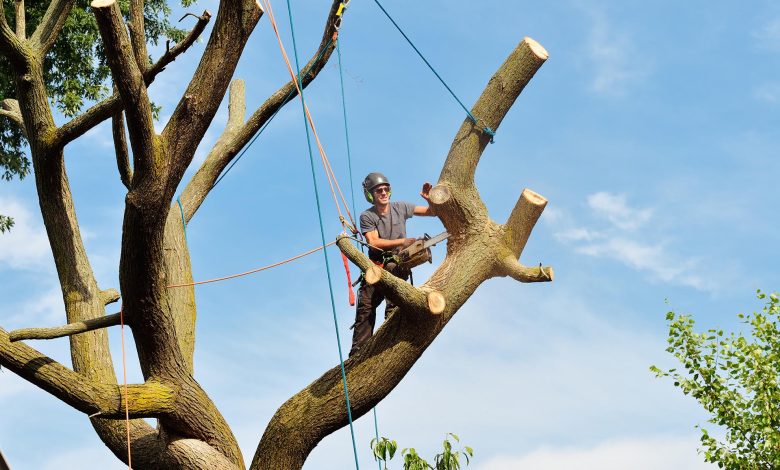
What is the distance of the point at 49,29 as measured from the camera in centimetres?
845

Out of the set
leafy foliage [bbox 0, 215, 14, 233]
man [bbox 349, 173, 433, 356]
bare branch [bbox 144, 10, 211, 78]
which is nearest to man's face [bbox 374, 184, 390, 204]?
man [bbox 349, 173, 433, 356]

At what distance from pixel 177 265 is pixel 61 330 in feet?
5.52

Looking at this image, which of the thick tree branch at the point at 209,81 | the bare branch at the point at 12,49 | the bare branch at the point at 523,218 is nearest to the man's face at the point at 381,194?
the bare branch at the point at 523,218

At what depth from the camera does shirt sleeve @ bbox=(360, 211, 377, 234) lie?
24.2 feet

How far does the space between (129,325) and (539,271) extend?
2912 mm

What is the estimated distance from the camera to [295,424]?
6.73 metres

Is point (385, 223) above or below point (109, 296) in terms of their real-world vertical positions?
below

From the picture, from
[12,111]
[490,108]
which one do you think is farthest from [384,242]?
[12,111]

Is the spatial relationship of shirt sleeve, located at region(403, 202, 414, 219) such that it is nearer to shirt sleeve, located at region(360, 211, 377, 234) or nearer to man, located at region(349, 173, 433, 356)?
man, located at region(349, 173, 433, 356)

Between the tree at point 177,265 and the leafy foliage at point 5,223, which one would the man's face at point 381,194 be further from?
the leafy foliage at point 5,223

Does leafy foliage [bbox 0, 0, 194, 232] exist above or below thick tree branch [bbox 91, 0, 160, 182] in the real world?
above

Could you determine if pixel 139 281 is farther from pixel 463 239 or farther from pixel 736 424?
pixel 736 424

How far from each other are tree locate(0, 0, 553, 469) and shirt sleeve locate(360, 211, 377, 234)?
568 millimetres

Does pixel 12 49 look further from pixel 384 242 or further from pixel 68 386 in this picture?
pixel 384 242
